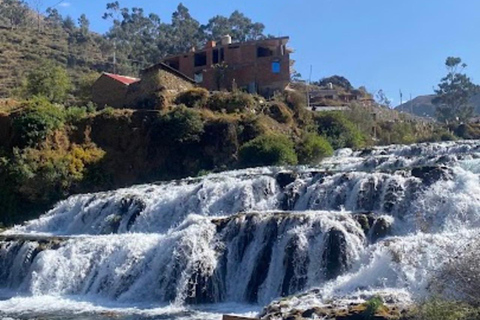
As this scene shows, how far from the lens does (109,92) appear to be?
42.2 meters

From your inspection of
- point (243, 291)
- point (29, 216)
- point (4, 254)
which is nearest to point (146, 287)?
point (243, 291)

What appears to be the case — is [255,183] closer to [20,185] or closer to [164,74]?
[20,185]

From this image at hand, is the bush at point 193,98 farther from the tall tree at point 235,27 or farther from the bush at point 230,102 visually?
the tall tree at point 235,27

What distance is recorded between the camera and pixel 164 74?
136 ft

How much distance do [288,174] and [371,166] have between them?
6301 millimetres

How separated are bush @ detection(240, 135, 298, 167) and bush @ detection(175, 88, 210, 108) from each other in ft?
20.0

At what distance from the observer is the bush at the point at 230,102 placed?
39719mm

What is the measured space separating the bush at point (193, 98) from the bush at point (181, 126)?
2497mm

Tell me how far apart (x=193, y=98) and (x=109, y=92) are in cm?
567

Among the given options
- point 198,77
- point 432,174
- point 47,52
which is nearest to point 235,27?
point 47,52

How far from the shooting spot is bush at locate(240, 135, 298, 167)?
3347 centimetres

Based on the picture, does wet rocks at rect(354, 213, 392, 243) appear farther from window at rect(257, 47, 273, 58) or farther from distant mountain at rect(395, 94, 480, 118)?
distant mountain at rect(395, 94, 480, 118)

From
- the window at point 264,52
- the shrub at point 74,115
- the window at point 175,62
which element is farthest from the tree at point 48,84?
the window at point 264,52

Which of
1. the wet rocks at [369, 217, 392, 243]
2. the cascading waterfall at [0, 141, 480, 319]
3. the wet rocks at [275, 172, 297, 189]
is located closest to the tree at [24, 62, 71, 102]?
the cascading waterfall at [0, 141, 480, 319]
